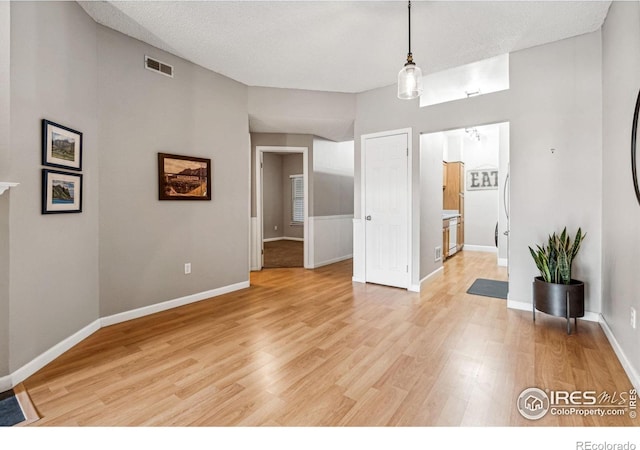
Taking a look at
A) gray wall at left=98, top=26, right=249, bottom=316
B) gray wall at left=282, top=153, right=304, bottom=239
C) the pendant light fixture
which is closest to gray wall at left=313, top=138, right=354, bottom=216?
gray wall at left=98, top=26, right=249, bottom=316

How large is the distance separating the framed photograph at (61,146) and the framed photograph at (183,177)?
2.55ft

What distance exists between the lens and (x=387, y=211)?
4.31 m

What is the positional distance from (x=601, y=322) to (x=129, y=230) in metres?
4.51

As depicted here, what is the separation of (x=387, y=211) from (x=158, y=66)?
10.4 feet

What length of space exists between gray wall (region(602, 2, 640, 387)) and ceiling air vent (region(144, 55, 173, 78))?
3.86m

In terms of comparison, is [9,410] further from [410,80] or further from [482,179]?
[482,179]

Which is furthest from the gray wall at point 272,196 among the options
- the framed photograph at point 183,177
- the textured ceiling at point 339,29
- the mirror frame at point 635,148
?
the mirror frame at point 635,148

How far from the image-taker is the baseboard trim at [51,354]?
2014 mm

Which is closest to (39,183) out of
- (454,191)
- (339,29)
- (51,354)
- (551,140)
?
(51,354)

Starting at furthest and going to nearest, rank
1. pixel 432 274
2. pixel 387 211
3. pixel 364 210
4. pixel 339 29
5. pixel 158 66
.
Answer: pixel 432 274 < pixel 364 210 < pixel 387 211 < pixel 158 66 < pixel 339 29

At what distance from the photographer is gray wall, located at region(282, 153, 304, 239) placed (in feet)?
31.0

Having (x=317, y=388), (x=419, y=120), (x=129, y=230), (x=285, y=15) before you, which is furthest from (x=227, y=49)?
(x=317, y=388)

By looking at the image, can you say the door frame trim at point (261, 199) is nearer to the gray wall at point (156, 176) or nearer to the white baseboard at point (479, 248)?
the gray wall at point (156, 176)
